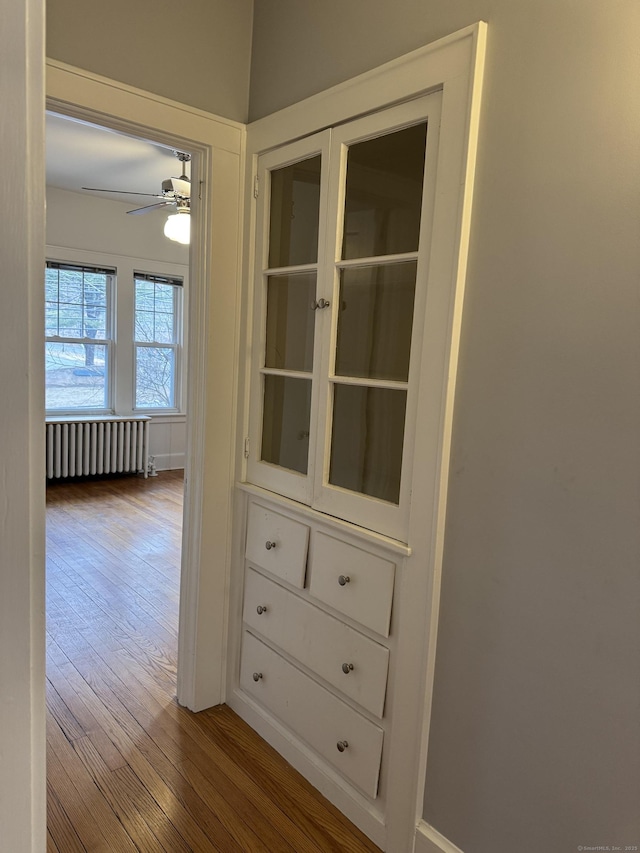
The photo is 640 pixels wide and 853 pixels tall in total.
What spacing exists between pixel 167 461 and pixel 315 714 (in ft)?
17.2

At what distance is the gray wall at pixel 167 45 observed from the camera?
1805mm

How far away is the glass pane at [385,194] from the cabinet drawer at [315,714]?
1.44m

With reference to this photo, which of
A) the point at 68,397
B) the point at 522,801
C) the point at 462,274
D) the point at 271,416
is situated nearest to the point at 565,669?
the point at 522,801

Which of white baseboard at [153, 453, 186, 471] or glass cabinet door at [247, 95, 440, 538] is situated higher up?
glass cabinet door at [247, 95, 440, 538]

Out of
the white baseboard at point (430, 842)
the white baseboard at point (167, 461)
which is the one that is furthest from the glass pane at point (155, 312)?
the white baseboard at point (430, 842)

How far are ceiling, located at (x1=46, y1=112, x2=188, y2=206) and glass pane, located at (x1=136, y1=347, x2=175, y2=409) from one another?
1.68 m

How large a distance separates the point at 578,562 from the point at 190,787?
150 cm

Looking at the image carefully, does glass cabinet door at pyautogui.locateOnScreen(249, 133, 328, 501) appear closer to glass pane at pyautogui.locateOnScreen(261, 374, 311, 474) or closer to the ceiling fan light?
glass pane at pyautogui.locateOnScreen(261, 374, 311, 474)

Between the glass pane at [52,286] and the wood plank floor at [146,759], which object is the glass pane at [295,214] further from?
the glass pane at [52,286]

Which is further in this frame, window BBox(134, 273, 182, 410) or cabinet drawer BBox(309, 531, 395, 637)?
window BBox(134, 273, 182, 410)

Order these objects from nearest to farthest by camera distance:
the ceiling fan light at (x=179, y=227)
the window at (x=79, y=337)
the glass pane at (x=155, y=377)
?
the ceiling fan light at (x=179, y=227)
the window at (x=79, y=337)
the glass pane at (x=155, y=377)

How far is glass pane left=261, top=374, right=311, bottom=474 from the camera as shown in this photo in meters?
2.06

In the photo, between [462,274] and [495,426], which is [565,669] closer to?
[495,426]

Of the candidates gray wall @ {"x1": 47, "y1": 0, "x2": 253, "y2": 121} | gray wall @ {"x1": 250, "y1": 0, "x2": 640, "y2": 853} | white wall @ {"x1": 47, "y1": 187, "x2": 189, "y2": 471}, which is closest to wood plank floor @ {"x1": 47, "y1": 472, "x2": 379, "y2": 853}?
gray wall @ {"x1": 250, "y1": 0, "x2": 640, "y2": 853}
